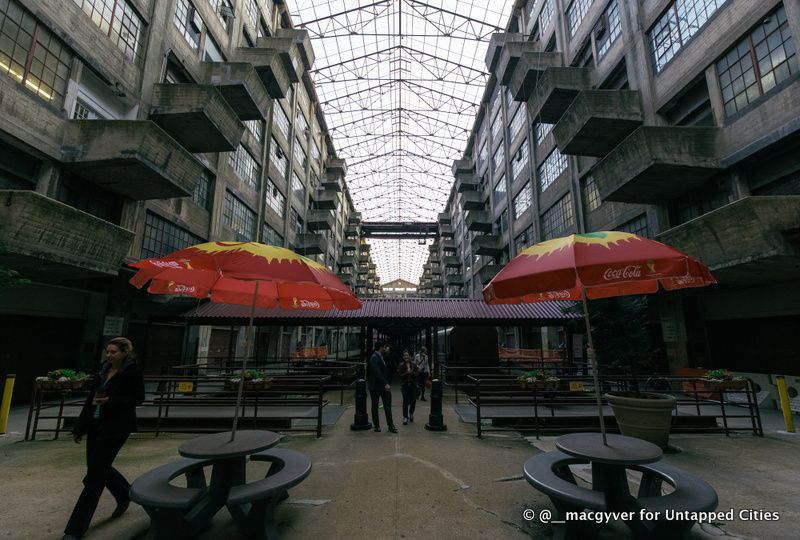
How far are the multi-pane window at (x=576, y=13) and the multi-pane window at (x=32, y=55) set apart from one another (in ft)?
80.6

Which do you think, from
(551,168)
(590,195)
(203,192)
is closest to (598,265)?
(590,195)

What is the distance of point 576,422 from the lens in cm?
845

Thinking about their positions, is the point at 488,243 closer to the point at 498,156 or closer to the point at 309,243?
the point at 498,156

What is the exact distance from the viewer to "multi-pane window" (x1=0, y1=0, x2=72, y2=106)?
981cm

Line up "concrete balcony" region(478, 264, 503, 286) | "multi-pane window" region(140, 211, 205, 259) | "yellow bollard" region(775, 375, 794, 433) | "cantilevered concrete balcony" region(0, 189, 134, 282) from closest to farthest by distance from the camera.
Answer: "yellow bollard" region(775, 375, 794, 433) → "cantilevered concrete balcony" region(0, 189, 134, 282) → "multi-pane window" region(140, 211, 205, 259) → "concrete balcony" region(478, 264, 503, 286)

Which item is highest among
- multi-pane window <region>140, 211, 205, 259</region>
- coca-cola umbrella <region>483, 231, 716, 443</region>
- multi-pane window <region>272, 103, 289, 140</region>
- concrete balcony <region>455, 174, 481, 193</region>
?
concrete balcony <region>455, 174, 481, 193</region>

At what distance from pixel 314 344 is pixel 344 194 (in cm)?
2864

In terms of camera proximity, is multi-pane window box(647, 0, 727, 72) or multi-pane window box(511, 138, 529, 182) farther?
multi-pane window box(511, 138, 529, 182)

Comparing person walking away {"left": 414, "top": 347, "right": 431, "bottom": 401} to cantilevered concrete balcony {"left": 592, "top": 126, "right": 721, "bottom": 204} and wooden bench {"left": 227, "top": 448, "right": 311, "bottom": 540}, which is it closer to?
wooden bench {"left": 227, "top": 448, "right": 311, "bottom": 540}

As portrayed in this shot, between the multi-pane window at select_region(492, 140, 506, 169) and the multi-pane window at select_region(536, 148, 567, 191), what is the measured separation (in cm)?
841

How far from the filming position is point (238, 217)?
23.9 metres

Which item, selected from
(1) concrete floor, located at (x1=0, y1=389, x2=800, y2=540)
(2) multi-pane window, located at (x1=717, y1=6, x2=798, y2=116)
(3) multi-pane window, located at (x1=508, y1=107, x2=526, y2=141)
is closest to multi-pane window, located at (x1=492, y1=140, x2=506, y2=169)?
(3) multi-pane window, located at (x1=508, y1=107, x2=526, y2=141)

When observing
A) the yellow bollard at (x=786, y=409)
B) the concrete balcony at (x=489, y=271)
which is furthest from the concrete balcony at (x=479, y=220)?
the yellow bollard at (x=786, y=409)

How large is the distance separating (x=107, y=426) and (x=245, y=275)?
208 centimetres
